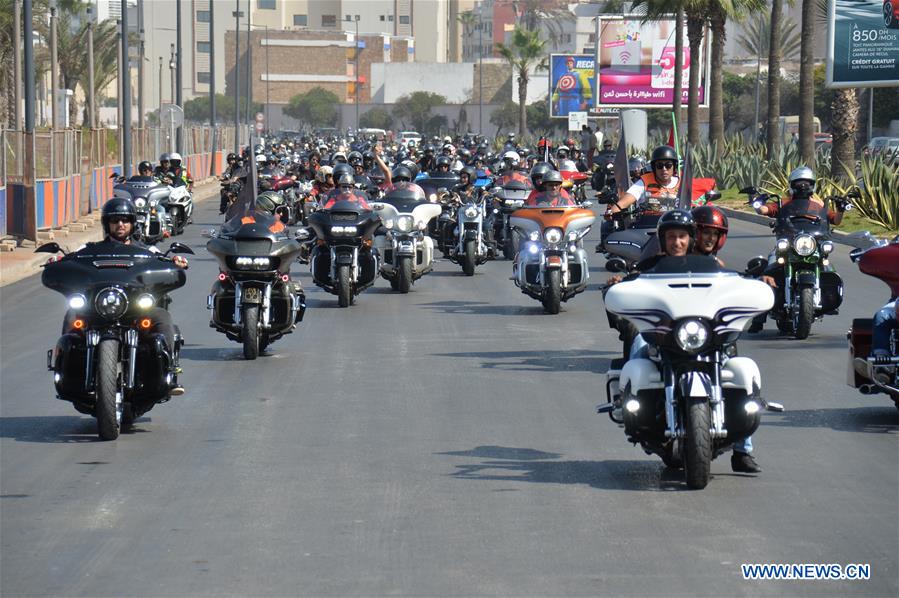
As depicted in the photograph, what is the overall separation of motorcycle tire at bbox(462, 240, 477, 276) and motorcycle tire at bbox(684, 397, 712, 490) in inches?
609

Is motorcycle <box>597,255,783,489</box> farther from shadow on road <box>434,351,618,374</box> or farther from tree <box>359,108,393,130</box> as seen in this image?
tree <box>359,108,393,130</box>

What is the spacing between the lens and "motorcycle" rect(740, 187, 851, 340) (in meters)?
15.8

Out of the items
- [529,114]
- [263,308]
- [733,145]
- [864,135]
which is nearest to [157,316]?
[263,308]

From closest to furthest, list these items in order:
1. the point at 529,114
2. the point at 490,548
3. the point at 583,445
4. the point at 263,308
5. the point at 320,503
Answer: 1. the point at 490,548
2. the point at 320,503
3. the point at 583,445
4. the point at 263,308
5. the point at 529,114

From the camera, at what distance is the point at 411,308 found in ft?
64.0

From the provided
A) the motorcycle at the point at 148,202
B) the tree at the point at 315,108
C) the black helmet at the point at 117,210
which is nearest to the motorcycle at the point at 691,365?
the black helmet at the point at 117,210

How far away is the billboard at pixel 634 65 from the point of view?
259 ft

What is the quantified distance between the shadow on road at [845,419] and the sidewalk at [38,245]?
340 inches

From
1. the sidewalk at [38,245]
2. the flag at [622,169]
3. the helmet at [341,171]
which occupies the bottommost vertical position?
the sidewalk at [38,245]

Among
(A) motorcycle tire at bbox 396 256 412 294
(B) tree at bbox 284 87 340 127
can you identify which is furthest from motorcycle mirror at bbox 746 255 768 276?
(B) tree at bbox 284 87 340 127

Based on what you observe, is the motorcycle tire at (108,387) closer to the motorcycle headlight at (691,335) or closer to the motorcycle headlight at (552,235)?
the motorcycle headlight at (691,335)

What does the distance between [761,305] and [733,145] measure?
45591mm

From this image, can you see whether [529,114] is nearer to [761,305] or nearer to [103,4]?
[103,4]

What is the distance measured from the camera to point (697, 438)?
8383 millimetres
